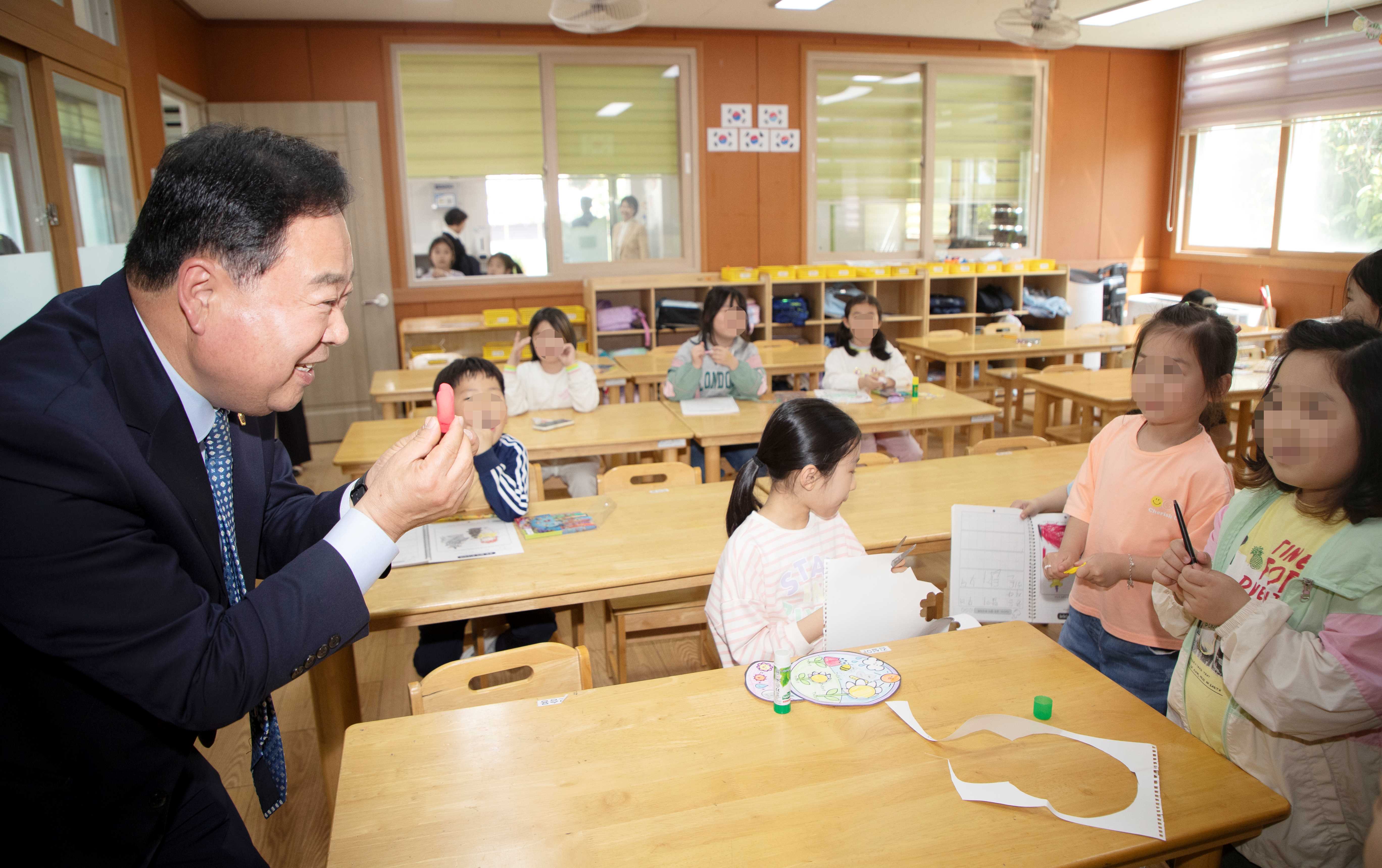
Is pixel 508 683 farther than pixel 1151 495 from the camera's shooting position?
No

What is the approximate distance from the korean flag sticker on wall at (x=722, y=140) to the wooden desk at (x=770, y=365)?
7.48 ft

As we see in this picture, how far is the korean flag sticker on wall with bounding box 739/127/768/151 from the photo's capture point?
7.03 m

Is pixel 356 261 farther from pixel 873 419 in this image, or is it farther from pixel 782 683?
pixel 782 683

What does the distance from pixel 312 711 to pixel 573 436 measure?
141cm

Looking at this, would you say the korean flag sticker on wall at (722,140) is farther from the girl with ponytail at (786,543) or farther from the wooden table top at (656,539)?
the girl with ponytail at (786,543)

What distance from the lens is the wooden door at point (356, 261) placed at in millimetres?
5973

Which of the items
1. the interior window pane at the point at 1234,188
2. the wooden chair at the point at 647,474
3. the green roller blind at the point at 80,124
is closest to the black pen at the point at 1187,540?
the wooden chair at the point at 647,474

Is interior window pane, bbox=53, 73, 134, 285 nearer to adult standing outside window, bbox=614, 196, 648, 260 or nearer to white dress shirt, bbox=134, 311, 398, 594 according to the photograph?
white dress shirt, bbox=134, 311, 398, 594

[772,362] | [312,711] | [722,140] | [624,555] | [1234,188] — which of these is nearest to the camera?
[624,555]

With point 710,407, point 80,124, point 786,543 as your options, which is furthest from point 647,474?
point 80,124

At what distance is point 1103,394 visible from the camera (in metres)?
4.25

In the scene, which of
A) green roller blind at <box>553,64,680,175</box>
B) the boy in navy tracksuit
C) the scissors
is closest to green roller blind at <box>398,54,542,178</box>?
green roller blind at <box>553,64,680,175</box>

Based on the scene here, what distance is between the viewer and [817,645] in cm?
174

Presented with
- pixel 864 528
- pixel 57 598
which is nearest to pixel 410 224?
pixel 864 528
